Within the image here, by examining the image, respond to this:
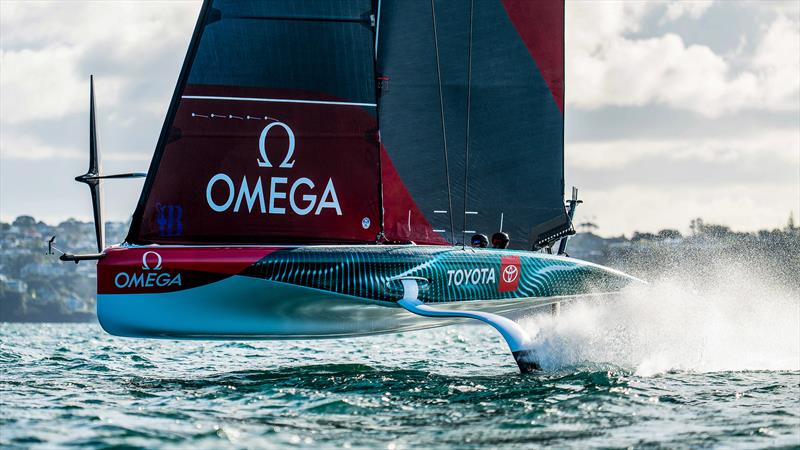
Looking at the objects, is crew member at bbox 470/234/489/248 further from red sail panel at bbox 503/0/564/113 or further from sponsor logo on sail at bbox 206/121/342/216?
red sail panel at bbox 503/0/564/113

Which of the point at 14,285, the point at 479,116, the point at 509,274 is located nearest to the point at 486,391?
the point at 509,274

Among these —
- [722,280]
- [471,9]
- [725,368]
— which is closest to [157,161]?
[471,9]

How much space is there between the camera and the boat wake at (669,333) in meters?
14.4

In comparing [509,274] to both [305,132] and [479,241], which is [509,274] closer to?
[479,241]

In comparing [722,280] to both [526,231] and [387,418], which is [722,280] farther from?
[387,418]

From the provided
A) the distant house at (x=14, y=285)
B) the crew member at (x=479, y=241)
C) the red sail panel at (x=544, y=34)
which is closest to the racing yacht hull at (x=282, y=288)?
the crew member at (x=479, y=241)

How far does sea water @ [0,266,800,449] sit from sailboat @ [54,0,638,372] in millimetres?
688

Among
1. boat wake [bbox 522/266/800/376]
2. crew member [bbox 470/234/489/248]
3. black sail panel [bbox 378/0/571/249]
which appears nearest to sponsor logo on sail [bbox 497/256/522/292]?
crew member [bbox 470/234/489/248]

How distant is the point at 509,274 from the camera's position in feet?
49.6

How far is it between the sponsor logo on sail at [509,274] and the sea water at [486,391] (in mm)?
740

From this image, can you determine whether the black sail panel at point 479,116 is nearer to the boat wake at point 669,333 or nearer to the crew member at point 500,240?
the crew member at point 500,240

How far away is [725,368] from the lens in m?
14.5

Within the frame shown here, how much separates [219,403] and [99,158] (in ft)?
14.7

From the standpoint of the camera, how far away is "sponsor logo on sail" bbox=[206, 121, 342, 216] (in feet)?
46.3
